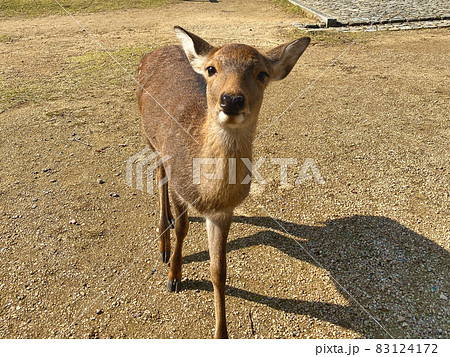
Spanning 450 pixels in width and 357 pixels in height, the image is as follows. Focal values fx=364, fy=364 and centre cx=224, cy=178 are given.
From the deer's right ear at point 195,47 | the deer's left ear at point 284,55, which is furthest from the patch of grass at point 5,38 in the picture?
the deer's left ear at point 284,55

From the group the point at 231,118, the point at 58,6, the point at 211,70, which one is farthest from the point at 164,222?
the point at 58,6

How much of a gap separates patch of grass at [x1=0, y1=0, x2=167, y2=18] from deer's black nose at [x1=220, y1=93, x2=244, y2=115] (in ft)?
51.6

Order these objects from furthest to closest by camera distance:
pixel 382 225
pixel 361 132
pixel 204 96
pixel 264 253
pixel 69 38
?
pixel 69 38 < pixel 361 132 < pixel 382 225 < pixel 264 253 < pixel 204 96

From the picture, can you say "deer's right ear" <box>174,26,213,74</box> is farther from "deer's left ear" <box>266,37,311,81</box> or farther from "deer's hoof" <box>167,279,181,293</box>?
"deer's hoof" <box>167,279,181,293</box>

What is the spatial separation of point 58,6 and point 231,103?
54.8ft

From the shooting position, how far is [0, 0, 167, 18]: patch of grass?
50.0ft

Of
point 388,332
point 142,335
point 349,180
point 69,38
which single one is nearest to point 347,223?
point 349,180

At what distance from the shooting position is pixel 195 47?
342 centimetres

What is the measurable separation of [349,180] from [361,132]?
1.53m

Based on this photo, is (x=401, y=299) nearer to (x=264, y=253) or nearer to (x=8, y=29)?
(x=264, y=253)

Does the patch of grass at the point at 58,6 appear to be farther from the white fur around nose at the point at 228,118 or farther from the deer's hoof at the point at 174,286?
the white fur around nose at the point at 228,118

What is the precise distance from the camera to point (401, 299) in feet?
11.7

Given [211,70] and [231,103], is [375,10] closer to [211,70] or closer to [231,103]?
[211,70]

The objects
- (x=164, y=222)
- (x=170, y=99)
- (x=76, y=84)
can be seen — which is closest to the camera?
(x=170, y=99)
